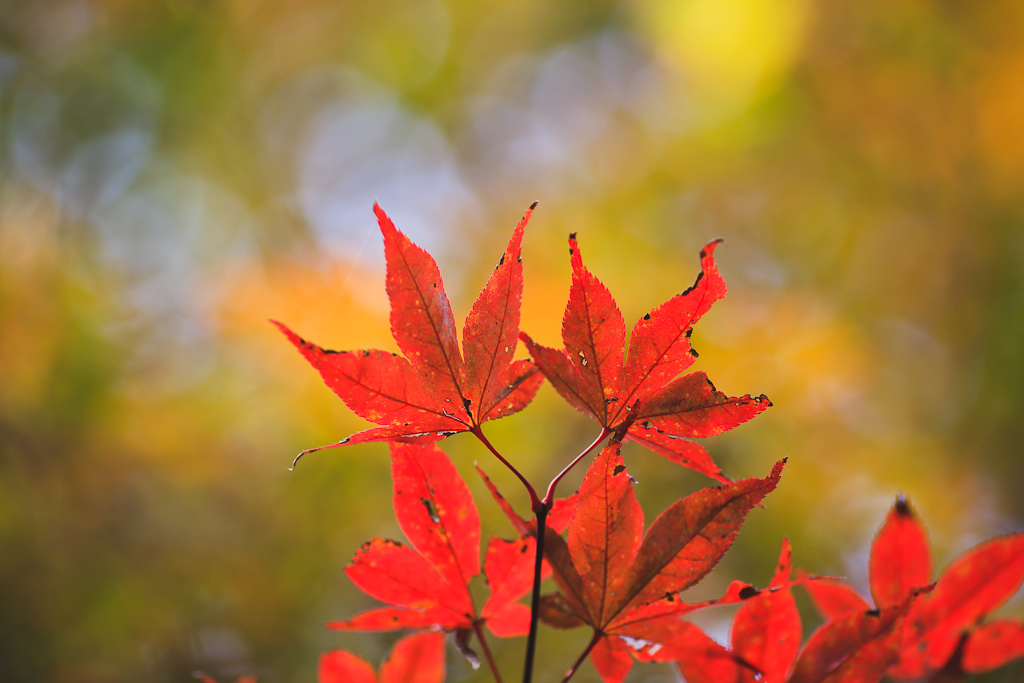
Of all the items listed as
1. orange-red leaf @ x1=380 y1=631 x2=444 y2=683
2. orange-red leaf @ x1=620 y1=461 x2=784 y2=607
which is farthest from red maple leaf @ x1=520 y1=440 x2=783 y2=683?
orange-red leaf @ x1=380 y1=631 x2=444 y2=683

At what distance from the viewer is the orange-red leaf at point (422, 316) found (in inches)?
11.5

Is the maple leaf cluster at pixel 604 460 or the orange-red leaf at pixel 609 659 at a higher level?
the maple leaf cluster at pixel 604 460

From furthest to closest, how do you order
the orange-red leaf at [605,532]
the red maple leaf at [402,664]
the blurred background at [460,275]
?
the blurred background at [460,275], the red maple leaf at [402,664], the orange-red leaf at [605,532]

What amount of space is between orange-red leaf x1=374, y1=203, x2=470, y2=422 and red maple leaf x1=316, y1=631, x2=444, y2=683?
0.59 ft

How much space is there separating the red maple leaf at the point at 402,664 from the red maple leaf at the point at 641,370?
206mm

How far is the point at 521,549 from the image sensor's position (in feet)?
1.14

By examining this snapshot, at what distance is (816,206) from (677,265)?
114 centimetres

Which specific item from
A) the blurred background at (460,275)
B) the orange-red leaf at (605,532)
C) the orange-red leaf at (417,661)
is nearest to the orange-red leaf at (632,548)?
the orange-red leaf at (605,532)

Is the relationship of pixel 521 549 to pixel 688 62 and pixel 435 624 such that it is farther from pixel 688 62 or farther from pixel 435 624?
pixel 688 62

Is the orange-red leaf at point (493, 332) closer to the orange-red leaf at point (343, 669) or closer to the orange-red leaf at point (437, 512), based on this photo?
the orange-red leaf at point (437, 512)

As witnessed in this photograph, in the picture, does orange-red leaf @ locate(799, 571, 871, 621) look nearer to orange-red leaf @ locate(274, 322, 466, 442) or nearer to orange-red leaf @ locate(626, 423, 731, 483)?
orange-red leaf @ locate(626, 423, 731, 483)

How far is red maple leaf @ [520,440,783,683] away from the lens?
0.92 ft

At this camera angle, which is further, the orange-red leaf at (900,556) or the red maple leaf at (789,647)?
the orange-red leaf at (900,556)

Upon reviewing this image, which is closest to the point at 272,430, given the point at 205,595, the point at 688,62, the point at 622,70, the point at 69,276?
the point at 205,595
